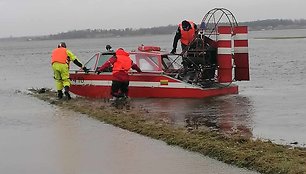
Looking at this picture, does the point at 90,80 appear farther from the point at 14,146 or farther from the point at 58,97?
the point at 14,146

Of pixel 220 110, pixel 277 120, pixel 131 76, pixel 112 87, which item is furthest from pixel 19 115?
pixel 277 120

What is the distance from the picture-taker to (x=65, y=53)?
677 inches

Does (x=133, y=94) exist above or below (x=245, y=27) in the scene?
below

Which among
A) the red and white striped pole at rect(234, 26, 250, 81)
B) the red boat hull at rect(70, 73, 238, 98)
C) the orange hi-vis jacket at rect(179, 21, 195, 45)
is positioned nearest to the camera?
the red boat hull at rect(70, 73, 238, 98)

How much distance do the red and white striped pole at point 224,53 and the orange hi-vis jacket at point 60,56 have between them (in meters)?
4.90

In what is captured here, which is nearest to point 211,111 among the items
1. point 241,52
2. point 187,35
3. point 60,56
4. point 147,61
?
point 241,52

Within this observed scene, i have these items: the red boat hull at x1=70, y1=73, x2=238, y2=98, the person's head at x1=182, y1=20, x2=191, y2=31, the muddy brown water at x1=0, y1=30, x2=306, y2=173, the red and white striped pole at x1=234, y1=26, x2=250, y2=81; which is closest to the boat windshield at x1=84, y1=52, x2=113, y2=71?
the red boat hull at x1=70, y1=73, x2=238, y2=98

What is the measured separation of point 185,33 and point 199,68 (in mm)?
1497

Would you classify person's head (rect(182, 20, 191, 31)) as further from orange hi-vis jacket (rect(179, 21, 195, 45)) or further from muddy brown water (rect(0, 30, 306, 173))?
muddy brown water (rect(0, 30, 306, 173))

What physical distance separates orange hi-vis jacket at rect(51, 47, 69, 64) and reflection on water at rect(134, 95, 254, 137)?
2.82m

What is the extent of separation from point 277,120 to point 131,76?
20.7 ft

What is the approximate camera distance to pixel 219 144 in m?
8.68

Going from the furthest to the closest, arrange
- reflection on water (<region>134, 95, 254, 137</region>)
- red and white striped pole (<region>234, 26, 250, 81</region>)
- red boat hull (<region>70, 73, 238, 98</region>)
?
red and white striped pole (<region>234, 26, 250, 81</region>) < red boat hull (<region>70, 73, 238, 98</region>) < reflection on water (<region>134, 95, 254, 137</region>)

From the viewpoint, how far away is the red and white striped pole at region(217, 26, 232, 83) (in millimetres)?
15984
